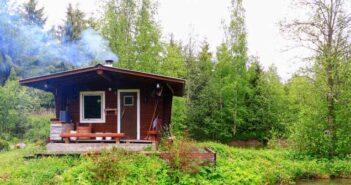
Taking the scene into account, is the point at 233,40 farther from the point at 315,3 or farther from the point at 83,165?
the point at 83,165

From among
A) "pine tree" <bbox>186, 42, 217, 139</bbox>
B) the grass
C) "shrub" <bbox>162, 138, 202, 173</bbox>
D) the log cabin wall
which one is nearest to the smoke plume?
"pine tree" <bbox>186, 42, 217, 139</bbox>

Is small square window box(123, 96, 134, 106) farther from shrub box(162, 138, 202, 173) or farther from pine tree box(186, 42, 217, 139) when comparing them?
pine tree box(186, 42, 217, 139)

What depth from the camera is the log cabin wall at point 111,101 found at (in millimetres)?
12695

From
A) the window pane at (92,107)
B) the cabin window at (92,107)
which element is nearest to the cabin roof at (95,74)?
the cabin window at (92,107)

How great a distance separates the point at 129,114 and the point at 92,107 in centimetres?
145

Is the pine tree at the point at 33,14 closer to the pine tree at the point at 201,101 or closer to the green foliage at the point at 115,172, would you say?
the pine tree at the point at 201,101

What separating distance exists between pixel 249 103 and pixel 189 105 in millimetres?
4101

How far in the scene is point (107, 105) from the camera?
42.2 feet

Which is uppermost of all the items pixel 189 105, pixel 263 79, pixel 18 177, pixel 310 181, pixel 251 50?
pixel 251 50

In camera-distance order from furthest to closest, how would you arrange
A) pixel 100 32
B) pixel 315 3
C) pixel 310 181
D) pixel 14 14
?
pixel 14 14, pixel 100 32, pixel 315 3, pixel 310 181

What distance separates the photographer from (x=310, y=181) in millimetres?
11938

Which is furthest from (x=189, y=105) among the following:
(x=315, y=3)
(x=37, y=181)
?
(x=37, y=181)

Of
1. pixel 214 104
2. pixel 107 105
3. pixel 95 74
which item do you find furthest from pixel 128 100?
pixel 214 104

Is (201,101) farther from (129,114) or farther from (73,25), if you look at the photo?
(73,25)
